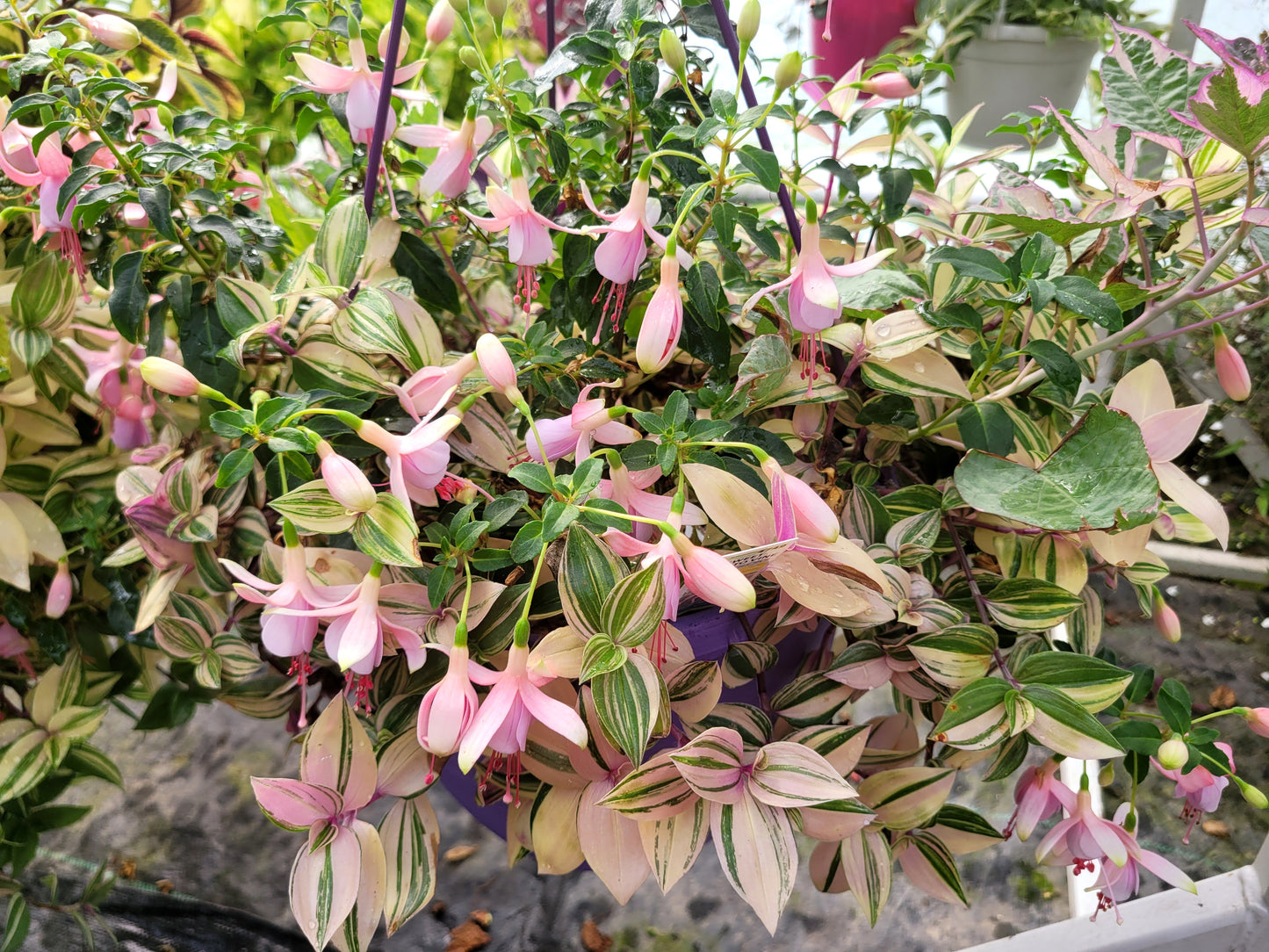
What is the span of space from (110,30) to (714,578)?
0.54m

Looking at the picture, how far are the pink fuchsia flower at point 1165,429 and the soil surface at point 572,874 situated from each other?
0.44 meters

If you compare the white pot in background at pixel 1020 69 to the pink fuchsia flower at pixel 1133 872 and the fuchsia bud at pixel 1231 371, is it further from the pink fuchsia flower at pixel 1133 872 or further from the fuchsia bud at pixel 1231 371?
the pink fuchsia flower at pixel 1133 872

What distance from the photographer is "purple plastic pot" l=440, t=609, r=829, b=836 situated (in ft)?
1.48

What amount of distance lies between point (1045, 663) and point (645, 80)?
390 mm

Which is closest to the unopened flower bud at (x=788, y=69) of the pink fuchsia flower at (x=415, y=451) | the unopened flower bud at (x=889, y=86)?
the unopened flower bud at (x=889, y=86)

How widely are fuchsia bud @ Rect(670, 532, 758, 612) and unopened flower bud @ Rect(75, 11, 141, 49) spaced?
1.68 feet

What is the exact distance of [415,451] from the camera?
385mm

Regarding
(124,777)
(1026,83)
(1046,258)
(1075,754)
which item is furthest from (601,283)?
(1026,83)

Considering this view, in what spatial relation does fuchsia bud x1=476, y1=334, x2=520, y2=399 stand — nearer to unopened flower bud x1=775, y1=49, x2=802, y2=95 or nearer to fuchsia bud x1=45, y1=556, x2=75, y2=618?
unopened flower bud x1=775, y1=49, x2=802, y2=95

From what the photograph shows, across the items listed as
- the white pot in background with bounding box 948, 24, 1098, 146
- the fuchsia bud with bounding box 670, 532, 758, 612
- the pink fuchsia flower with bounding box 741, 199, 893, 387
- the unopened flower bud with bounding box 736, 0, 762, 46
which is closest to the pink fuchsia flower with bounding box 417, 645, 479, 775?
the fuchsia bud with bounding box 670, 532, 758, 612

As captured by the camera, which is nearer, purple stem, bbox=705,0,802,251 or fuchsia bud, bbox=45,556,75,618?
purple stem, bbox=705,0,802,251

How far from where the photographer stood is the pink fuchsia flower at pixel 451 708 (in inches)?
13.8

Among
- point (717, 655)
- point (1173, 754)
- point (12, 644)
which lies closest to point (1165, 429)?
point (1173, 754)

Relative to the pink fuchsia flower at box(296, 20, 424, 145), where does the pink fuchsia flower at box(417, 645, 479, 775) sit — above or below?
below
